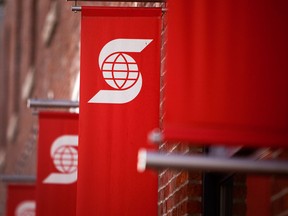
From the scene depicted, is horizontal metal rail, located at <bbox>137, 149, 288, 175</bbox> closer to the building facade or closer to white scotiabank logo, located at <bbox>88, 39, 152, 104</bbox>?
the building facade

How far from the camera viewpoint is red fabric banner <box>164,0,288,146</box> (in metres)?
5.29

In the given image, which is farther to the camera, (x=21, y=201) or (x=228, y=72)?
(x=21, y=201)

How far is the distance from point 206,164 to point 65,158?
6208 mm

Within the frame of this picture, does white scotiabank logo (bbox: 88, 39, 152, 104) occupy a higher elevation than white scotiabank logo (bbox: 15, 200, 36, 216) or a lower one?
higher

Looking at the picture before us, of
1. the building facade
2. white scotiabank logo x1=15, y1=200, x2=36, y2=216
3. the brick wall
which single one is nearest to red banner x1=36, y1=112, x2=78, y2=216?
the building facade

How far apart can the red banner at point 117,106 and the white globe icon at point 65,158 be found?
3458mm

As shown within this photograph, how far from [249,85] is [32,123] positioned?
51.5 feet

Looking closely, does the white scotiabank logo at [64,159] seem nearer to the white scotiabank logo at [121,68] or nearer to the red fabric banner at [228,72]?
the white scotiabank logo at [121,68]

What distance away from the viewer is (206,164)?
5020 mm

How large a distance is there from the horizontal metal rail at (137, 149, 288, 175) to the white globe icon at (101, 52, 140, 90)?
8.43 ft

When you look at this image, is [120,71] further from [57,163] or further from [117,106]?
Result: [57,163]

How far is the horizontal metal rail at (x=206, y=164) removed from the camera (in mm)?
4992

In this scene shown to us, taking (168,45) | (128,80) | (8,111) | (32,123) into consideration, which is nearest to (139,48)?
(128,80)

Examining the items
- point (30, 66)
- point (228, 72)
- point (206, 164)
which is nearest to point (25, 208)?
point (30, 66)
